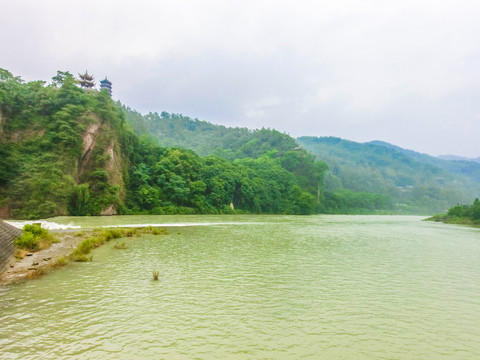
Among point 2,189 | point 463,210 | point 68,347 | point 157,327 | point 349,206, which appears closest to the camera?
point 68,347

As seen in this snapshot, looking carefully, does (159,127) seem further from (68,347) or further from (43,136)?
(68,347)

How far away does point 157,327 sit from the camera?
711 centimetres

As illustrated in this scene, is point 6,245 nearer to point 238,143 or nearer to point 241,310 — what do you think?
point 241,310

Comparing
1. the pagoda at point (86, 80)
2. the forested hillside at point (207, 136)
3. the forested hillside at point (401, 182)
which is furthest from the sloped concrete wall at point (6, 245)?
the forested hillside at point (401, 182)

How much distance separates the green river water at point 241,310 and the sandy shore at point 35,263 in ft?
1.84

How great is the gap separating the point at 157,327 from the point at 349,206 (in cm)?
10179

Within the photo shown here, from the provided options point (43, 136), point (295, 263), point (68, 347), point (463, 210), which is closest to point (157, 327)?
point (68, 347)

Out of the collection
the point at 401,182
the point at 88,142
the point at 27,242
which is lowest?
the point at 27,242

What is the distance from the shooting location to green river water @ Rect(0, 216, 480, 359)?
622 centimetres

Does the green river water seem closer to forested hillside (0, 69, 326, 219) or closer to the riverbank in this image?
the riverbank

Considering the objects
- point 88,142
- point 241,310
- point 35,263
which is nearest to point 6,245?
point 35,263

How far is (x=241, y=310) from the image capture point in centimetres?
828

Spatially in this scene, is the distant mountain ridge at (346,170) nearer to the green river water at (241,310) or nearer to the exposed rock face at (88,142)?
the exposed rock face at (88,142)

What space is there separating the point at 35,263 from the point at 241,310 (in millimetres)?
8458
